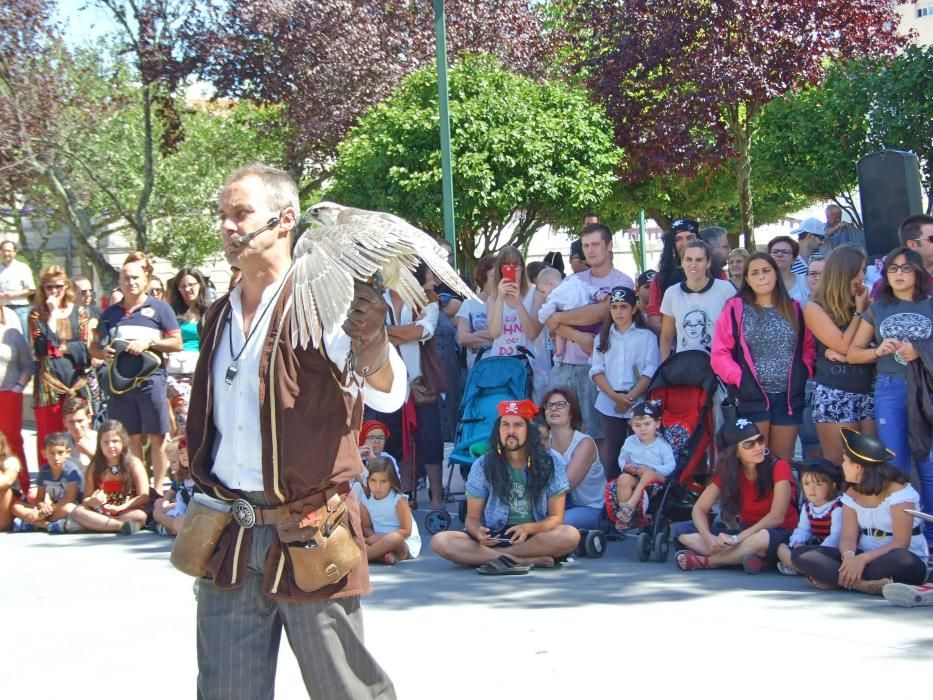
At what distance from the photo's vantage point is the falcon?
3.10 meters

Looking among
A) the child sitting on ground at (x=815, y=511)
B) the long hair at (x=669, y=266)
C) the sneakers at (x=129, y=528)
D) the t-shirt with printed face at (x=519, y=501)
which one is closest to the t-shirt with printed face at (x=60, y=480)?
the sneakers at (x=129, y=528)

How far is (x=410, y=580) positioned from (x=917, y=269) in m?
3.43

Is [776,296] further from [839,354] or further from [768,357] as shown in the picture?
[839,354]

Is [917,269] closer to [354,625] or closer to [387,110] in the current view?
[354,625]

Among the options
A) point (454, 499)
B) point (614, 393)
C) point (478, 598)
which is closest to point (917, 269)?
point (614, 393)

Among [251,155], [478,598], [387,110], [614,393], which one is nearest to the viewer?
[478,598]

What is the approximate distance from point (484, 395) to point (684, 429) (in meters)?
1.60

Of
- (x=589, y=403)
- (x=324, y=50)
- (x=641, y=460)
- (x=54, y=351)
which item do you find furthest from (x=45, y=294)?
(x=324, y=50)

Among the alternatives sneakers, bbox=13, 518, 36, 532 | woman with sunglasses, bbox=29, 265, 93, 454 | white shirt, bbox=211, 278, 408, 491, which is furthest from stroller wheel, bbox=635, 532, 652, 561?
woman with sunglasses, bbox=29, 265, 93, 454

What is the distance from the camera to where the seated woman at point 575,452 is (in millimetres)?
8180

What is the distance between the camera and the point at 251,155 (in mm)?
29594

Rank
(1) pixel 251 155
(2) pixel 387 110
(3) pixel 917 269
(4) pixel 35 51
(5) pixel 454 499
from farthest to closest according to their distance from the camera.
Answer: (1) pixel 251 155
(4) pixel 35 51
(2) pixel 387 110
(5) pixel 454 499
(3) pixel 917 269

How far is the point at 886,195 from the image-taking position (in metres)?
9.59

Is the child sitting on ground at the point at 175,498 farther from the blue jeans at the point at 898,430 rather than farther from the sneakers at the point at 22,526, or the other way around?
the blue jeans at the point at 898,430
